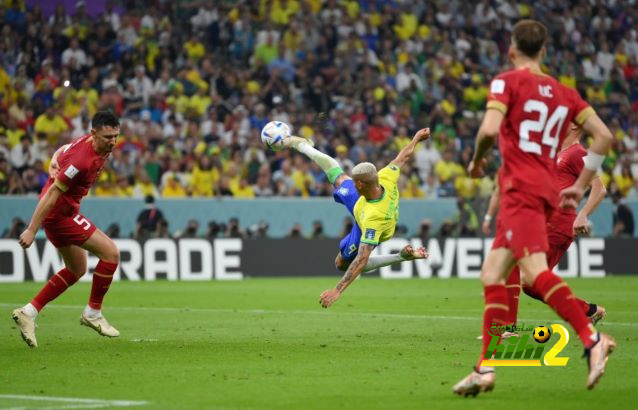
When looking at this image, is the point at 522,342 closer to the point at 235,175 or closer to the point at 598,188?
the point at 598,188

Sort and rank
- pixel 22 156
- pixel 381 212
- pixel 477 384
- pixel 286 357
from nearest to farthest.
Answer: pixel 477 384
pixel 286 357
pixel 381 212
pixel 22 156

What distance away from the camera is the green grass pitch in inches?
310

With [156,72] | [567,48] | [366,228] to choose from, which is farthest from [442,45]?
[366,228]

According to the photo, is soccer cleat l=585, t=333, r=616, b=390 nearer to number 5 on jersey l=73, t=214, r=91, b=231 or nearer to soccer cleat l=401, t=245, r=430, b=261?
number 5 on jersey l=73, t=214, r=91, b=231

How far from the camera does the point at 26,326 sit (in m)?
11.6

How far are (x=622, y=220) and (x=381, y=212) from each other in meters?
16.9

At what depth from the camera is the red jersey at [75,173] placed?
11.7 meters

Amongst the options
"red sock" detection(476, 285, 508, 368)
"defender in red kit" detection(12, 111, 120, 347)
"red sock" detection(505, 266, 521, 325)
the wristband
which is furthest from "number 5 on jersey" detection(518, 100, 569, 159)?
"defender in red kit" detection(12, 111, 120, 347)

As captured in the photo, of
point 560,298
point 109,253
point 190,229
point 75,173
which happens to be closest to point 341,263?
point 109,253

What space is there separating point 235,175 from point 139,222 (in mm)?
2884

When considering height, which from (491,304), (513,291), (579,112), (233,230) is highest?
(579,112)

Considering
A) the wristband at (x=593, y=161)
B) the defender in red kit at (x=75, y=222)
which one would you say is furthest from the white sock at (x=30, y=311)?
the wristband at (x=593, y=161)

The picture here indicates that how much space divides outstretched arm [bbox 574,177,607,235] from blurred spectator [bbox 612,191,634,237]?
17.9 meters

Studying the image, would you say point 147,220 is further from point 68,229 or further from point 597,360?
point 597,360
